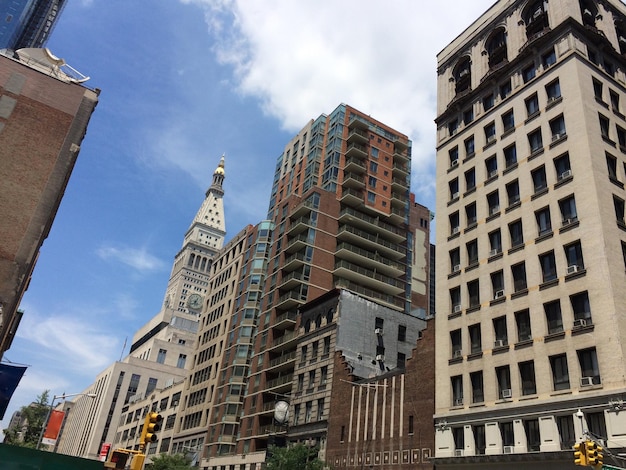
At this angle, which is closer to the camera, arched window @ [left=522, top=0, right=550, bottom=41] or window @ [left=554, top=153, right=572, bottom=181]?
window @ [left=554, top=153, right=572, bottom=181]

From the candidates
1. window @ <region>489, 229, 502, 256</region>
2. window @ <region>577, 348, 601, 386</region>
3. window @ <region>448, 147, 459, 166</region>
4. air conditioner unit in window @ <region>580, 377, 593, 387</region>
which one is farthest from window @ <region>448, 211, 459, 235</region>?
air conditioner unit in window @ <region>580, 377, 593, 387</region>

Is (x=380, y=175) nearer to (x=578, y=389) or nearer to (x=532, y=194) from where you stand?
(x=532, y=194)

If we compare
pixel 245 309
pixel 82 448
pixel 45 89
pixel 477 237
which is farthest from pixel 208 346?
pixel 82 448

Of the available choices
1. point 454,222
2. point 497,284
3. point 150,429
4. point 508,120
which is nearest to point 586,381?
point 497,284

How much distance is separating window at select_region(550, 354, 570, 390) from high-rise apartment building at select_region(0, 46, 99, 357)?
37.0 metres

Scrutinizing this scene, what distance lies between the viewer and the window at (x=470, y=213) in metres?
43.9

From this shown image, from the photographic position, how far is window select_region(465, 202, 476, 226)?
1729 inches

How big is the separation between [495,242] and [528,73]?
14826 mm

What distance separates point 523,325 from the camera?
3534cm

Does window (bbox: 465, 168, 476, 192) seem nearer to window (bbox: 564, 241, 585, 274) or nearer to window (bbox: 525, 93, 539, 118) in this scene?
window (bbox: 525, 93, 539, 118)

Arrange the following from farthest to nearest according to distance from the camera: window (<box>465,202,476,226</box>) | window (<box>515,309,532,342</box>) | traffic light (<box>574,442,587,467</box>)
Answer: window (<box>465,202,476,226</box>) → window (<box>515,309,532,342</box>) → traffic light (<box>574,442,587,467</box>)

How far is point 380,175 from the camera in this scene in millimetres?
85500

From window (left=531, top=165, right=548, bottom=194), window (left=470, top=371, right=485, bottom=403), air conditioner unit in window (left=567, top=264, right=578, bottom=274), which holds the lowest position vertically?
window (left=470, top=371, right=485, bottom=403)

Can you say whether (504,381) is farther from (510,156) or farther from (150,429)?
(150,429)
